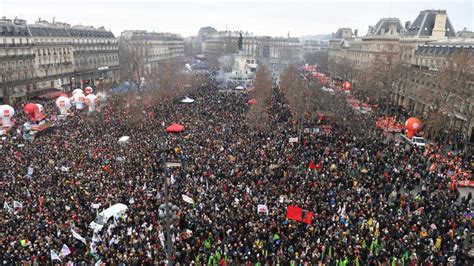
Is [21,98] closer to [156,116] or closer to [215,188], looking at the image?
[156,116]

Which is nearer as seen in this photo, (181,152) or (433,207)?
(433,207)

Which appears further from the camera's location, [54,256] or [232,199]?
[232,199]

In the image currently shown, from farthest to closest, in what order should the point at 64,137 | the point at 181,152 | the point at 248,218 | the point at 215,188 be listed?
the point at 64,137
the point at 181,152
the point at 215,188
the point at 248,218

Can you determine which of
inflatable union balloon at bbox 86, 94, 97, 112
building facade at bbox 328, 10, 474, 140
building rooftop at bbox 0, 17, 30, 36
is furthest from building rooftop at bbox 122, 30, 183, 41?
inflatable union balloon at bbox 86, 94, 97, 112

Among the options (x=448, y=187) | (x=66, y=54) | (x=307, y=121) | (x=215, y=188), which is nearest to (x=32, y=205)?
(x=215, y=188)

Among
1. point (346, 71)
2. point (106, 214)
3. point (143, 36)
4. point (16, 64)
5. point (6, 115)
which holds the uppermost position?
point (143, 36)

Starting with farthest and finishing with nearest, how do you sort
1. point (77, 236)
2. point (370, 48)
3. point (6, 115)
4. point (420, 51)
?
point (370, 48) → point (420, 51) → point (6, 115) → point (77, 236)

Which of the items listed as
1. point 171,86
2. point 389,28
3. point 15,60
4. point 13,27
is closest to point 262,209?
point 171,86

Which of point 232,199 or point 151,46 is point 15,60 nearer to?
point 232,199
